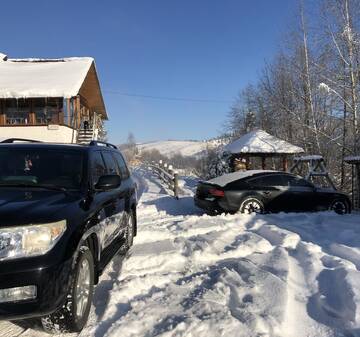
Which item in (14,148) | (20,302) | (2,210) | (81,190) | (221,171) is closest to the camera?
(20,302)

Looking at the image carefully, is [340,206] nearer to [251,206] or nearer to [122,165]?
[251,206]

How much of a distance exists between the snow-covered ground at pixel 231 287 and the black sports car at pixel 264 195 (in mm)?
2772

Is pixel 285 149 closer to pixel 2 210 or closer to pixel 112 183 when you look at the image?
pixel 112 183

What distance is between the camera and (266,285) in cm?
505

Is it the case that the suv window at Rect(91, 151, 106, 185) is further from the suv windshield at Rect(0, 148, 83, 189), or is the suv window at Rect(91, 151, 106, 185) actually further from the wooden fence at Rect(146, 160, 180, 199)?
the wooden fence at Rect(146, 160, 180, 199)

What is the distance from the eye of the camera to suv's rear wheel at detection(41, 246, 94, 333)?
3.88 metres

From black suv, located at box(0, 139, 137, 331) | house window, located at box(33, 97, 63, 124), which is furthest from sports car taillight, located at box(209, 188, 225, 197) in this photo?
house window, located at box(33, 97, 63, 124)

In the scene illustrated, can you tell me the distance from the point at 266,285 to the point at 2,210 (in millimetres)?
2956

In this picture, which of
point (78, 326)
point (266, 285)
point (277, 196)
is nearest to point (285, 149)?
point (277, 196)

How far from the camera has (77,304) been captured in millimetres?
4031

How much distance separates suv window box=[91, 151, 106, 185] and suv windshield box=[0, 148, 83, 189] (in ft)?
0.68

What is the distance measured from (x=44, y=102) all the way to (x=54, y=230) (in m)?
24.3

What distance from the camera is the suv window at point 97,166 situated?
17.9 feet

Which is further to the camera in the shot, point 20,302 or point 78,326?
point 78,326
